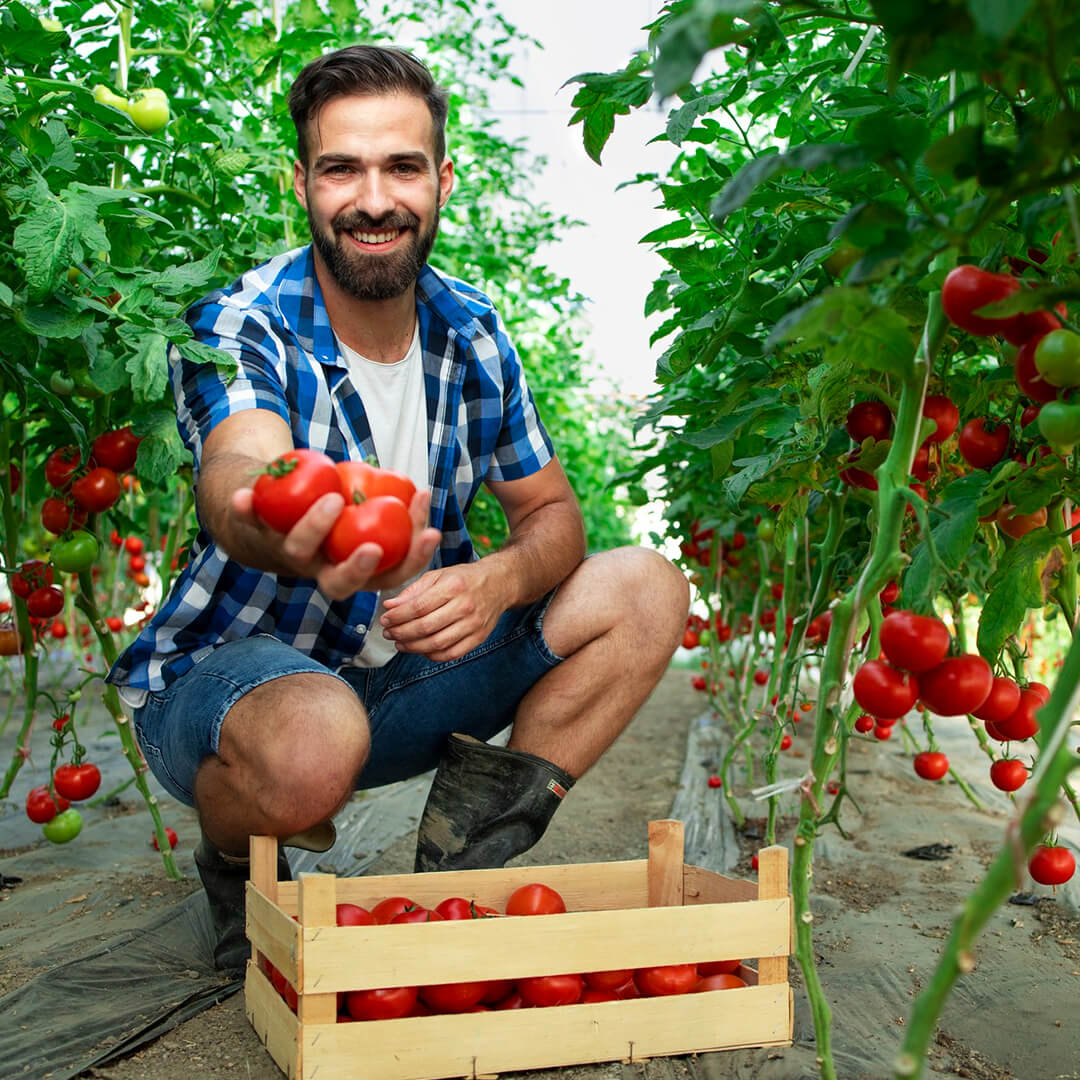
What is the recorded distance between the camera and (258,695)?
5.51ft

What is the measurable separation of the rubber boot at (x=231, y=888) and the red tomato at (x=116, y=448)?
77cm

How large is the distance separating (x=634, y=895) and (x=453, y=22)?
3.83 meters

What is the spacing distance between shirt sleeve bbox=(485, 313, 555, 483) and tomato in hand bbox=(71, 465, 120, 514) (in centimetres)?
75

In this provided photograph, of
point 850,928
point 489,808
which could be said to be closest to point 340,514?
point 489,808

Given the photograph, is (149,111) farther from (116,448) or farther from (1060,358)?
(1060,358)

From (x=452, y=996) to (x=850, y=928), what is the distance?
934mm

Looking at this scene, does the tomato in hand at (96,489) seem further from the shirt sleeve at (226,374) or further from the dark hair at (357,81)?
the dark hair at (357,81)

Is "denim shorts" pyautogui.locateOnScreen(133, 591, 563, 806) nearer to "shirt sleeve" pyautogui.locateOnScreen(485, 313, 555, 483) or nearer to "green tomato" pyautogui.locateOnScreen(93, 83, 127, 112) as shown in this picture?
"shirt sleeve" pyautogui.locateOnScreen(485, 313, 555, 483)

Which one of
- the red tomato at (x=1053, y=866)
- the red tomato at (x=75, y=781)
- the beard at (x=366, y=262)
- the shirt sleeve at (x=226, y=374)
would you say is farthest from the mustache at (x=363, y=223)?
the red tomato at (x=1053, y=866)

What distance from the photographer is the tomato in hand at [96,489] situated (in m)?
2.14

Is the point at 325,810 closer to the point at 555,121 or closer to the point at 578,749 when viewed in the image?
the point at 578,749

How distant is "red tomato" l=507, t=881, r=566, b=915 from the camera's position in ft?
5.19

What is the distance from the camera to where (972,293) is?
3.15 feet

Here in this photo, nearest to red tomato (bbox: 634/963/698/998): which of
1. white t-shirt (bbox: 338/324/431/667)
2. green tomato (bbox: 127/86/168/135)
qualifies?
white t-shirt (bbox: 338/324/431/667)
